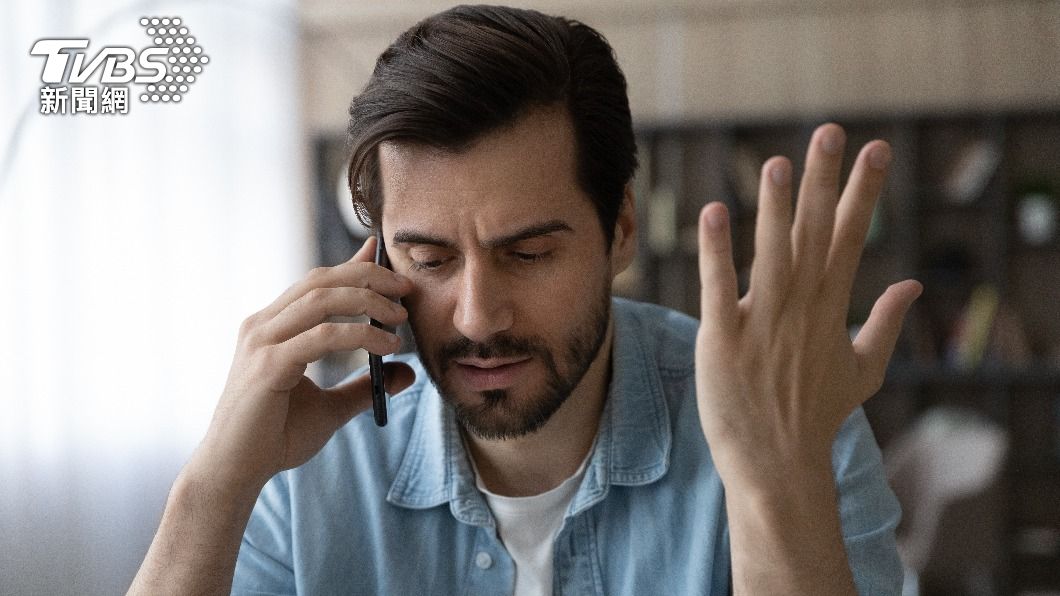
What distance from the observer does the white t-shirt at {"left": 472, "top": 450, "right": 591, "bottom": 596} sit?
1441 mm

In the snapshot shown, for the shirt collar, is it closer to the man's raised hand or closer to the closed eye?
the closed eye

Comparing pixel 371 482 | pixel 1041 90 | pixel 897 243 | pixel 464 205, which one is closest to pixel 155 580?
pixel 371 482

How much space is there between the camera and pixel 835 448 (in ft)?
4.50

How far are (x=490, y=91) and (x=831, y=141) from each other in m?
0.58

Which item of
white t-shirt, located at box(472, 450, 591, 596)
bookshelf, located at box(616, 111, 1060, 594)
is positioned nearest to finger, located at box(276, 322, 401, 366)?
white t-shirt, located at box(472, 450, 591, 596)

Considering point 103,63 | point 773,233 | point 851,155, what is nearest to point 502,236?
point 773,233

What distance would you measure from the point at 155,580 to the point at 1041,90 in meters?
5.04

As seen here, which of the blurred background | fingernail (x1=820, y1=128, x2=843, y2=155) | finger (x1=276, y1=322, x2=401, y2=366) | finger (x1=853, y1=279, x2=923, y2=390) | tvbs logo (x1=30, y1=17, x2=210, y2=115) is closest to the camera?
fingernail (x1=820, y1=128, x2=843, y2=155)

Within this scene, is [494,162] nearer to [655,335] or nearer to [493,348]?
[493,348]

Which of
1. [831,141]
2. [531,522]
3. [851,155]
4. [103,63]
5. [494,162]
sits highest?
[851,155]

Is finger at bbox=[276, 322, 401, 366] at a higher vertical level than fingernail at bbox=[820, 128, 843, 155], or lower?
lower

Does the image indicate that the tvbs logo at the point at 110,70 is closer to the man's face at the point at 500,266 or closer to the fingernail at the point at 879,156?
the man's face at the point at 500,266

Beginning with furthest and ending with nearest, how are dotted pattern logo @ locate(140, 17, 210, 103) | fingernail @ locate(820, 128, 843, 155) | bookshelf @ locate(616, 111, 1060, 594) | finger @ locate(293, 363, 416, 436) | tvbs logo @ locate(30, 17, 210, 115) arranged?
1. bookshelf @ locate(616, 111, 1060, 594)
2. dotted pattern logo @ locate(140, 17, 210, 103)
3. tvbs logo @ locate(30, 17, 210, 115)
4. finger @ locate(293, 363, 416, 436)
5. fingernail @ locate(820, 128, 843, 155)

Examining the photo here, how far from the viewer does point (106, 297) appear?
3.10 meters
